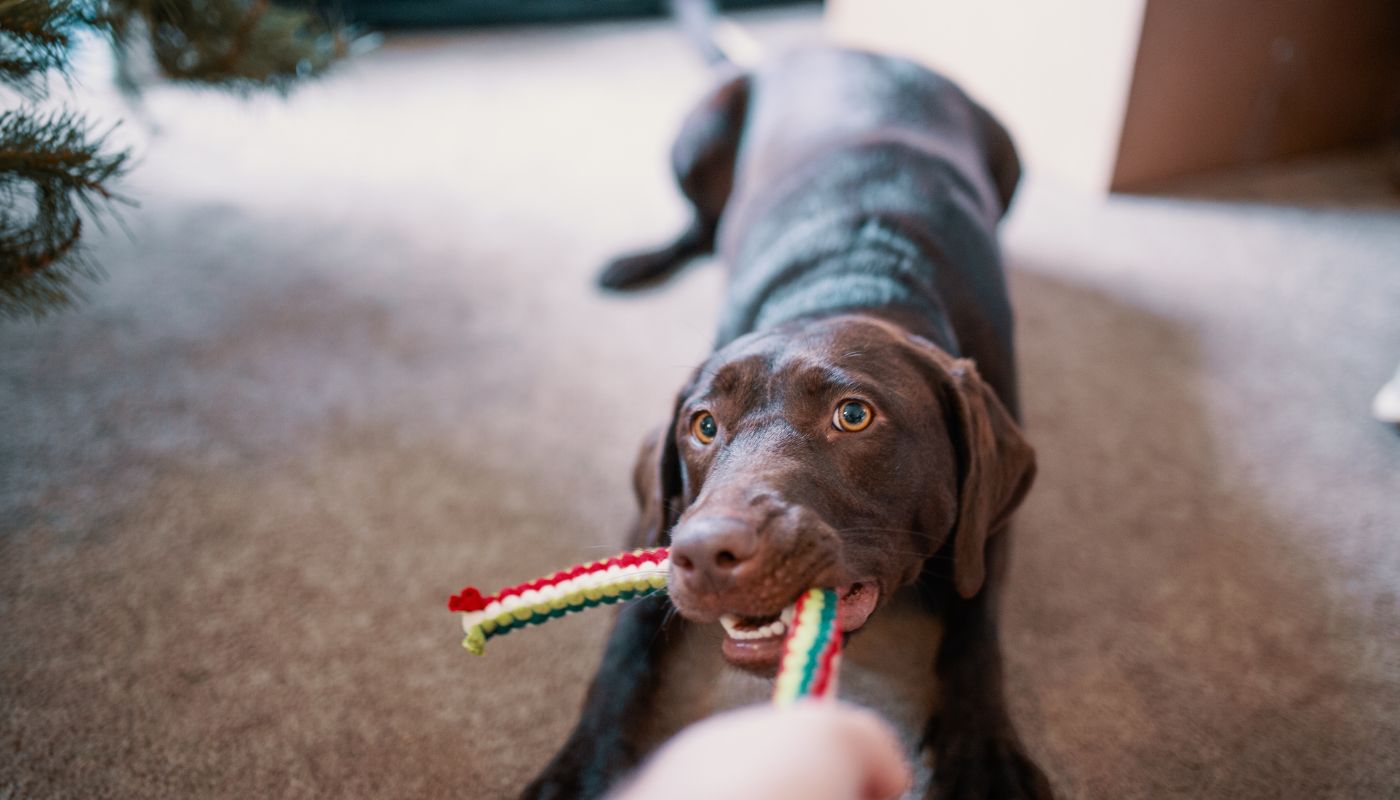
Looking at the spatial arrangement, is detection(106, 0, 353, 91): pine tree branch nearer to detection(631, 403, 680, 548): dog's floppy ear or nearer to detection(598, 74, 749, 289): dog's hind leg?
detection(598, 74, 749, 289): dog's hind leg

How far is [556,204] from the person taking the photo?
323 cm

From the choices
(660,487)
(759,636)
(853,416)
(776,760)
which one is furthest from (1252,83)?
(776,760)

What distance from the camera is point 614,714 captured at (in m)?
1.44

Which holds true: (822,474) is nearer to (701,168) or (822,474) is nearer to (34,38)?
(34,38)

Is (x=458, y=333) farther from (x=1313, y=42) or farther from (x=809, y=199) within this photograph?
(x=1313, y=42)

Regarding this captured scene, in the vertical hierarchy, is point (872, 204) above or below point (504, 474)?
above

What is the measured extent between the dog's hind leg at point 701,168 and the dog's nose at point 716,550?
179cm

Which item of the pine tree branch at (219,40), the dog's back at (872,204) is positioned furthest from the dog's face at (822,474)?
the pine tree branch at (219,40)

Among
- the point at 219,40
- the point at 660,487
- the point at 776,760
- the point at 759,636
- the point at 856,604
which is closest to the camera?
the point at 776,760

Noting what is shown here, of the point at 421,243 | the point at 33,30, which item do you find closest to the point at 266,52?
the point at 33,30

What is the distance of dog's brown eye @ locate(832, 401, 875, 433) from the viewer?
129 centimetres

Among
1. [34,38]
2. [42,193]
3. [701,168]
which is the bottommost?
[701,168]

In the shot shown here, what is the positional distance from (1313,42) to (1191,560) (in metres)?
2.46

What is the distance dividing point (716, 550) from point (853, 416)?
37cm
